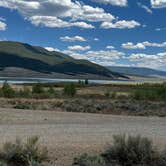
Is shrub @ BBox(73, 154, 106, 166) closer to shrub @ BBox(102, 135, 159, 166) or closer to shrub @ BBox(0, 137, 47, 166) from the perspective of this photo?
shrub @ BBox(102, 135, 159, 166)

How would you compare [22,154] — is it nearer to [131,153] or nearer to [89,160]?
[89,160]

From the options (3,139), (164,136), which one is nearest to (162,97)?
(164,136)

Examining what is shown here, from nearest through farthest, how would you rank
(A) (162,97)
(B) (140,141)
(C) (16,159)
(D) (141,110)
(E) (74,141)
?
(C) (16,159) → (B) (140,141) → (E) (74,141) → (D) (141,110) → (A) (162,97)

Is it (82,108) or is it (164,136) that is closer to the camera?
(164,136)

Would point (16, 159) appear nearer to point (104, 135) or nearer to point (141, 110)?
point (104, 135)

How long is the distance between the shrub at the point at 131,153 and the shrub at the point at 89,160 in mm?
610

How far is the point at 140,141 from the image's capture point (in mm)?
11828

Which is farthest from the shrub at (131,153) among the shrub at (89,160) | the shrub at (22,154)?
the shrub at (22,154)

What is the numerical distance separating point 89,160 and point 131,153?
Answer: 4.76ft

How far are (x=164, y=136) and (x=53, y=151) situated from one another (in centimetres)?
607

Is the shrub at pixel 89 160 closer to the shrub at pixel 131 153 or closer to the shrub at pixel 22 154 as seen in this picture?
the shrub at pixel 131 153

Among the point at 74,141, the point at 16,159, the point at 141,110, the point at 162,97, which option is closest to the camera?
→ the point at 16,159

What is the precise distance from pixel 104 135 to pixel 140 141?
15.1ft

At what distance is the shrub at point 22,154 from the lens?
1070 cm
